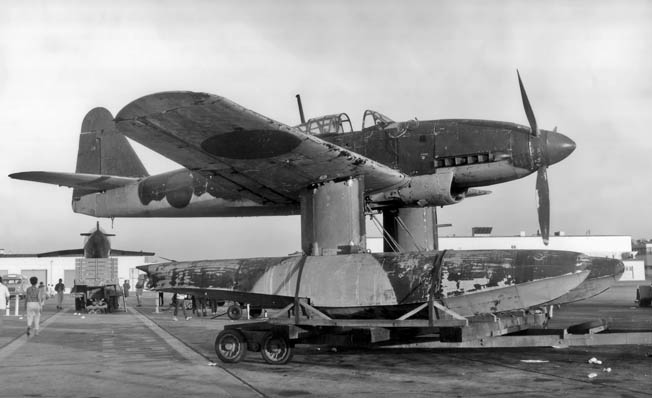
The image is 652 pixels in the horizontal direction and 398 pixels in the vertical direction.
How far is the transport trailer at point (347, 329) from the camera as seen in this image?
8930 mm

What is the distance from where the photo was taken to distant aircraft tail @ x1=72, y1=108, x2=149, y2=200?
699 inches

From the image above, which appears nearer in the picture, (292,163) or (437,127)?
(292,163)

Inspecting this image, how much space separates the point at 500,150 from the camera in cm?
1131

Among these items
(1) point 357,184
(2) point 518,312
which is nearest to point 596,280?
(2) point 518,312

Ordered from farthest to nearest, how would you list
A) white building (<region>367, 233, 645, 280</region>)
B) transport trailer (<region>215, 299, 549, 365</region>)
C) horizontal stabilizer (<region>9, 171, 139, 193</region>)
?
1. white building (<region>367, 233, 645, 280</region>)
2. horizontal stabilizer (<region>9, 171, 139, 193</region>)
3. transport trailer (<region>215, 299, 549, 365</region>)

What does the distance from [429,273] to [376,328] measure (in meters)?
1.15

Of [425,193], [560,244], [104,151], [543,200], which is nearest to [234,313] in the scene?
[104,151]

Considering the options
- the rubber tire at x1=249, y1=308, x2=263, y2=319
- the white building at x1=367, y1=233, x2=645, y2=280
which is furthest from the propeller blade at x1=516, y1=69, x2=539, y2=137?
the white building at x1=367, y1=233, x2=645, y2=280

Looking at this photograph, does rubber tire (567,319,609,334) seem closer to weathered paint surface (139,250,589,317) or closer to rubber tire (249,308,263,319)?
weathered paint surface (139,250,589,317)

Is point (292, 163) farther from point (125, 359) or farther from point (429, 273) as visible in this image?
point (125, 359)

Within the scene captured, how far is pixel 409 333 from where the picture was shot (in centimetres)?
1019

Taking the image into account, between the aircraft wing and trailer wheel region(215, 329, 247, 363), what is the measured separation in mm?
2785

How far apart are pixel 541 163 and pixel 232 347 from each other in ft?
20.4

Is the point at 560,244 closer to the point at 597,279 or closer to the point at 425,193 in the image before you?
the point at 425,193
